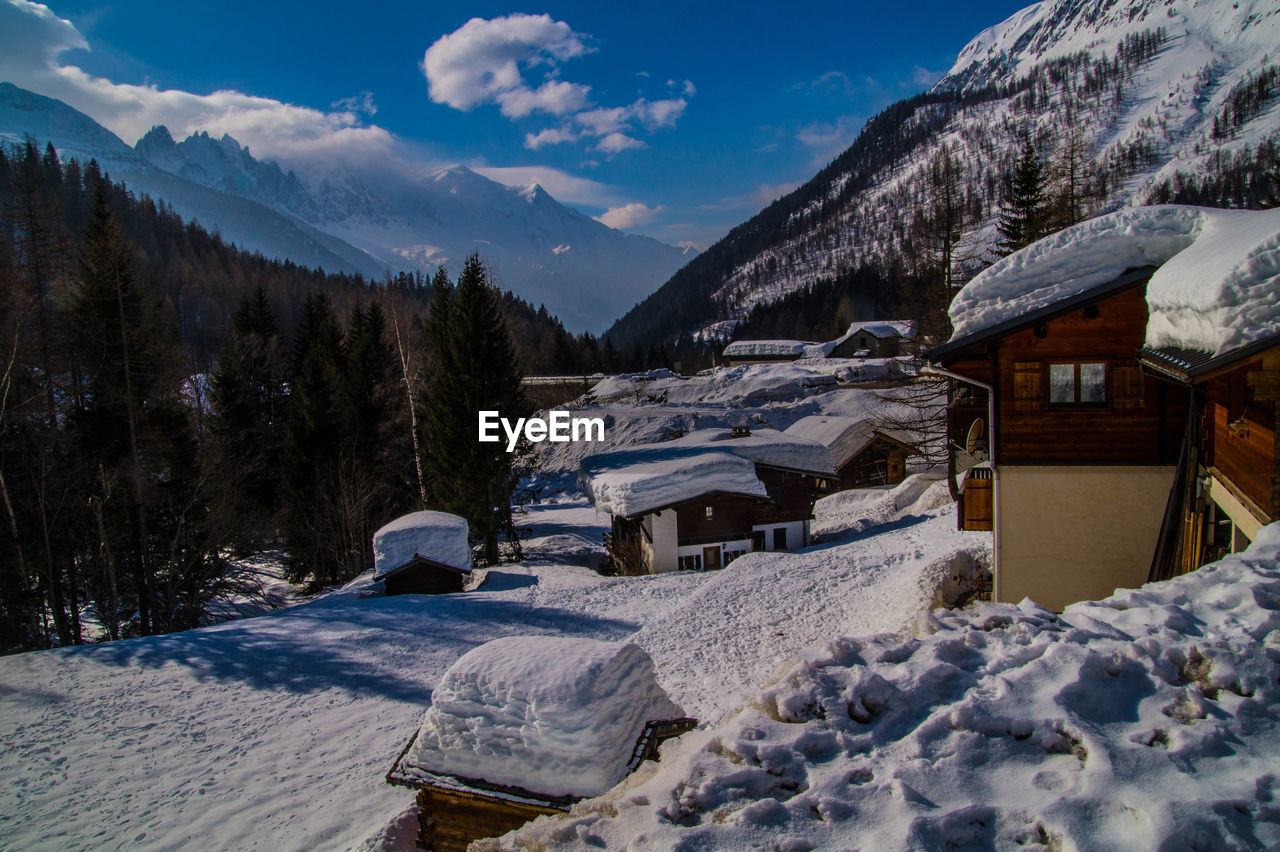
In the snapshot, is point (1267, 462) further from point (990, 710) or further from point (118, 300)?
point (118, 300)

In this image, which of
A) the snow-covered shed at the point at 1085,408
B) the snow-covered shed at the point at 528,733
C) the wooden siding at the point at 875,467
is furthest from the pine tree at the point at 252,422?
the wooden siding at the point at 875,467

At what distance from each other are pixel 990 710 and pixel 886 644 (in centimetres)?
112

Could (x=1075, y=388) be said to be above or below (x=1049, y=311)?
below

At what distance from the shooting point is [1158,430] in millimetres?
10797

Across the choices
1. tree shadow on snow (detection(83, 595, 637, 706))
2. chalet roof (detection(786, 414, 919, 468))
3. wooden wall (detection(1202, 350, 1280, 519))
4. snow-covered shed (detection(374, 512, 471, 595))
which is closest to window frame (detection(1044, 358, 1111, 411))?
wooden wall (detection(1202, 350, 1280, 519))

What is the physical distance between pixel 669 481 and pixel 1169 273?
16.9 m

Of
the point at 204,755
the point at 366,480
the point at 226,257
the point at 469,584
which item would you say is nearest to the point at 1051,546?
the point at 204,755

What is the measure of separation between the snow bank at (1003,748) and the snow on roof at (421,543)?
58.8ft

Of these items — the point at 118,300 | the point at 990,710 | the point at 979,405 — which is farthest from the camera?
the point at 118,300

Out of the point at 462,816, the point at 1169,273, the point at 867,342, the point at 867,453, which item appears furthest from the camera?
the point at 867,342

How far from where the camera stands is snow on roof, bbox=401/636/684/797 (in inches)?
224

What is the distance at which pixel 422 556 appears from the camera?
68.2ft

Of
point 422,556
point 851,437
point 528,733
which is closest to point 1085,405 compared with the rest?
point 528,733

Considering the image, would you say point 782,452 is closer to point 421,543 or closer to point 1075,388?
point 421,543
